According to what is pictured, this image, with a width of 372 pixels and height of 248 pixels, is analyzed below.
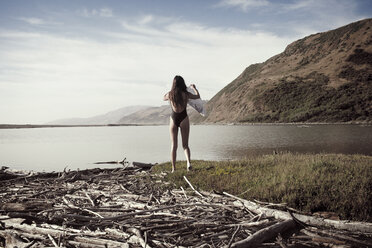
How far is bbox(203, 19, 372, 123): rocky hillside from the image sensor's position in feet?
293

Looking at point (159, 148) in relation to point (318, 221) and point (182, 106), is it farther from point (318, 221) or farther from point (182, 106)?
point (318, 221)

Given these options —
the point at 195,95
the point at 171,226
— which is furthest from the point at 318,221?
the point at 195,95

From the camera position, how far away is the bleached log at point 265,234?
145 inches

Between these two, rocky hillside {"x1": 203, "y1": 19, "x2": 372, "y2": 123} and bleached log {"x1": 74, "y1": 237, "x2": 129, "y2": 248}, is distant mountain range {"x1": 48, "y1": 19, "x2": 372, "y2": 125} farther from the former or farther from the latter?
bleached log {"x1": 74, "y1": 237, "x2": 129, "y2": 248}

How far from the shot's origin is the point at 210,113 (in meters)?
156

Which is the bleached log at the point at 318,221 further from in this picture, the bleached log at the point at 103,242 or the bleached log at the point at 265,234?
the bleached log at the point at 103,242

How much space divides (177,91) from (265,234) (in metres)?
5.41

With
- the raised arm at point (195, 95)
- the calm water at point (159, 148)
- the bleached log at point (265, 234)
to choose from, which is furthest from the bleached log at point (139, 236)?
the calm water at point (159, 148)

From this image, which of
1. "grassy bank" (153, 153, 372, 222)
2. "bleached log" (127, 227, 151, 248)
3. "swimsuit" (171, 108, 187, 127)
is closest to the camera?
"bleached log" (127, 227, 151, 248)

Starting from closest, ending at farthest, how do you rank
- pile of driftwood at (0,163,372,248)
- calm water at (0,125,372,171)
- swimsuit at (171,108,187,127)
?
pile of driftwood at (0,163,372,248) → swimsuit at (171,108,187,127) → calm water at (0,125,372,171)

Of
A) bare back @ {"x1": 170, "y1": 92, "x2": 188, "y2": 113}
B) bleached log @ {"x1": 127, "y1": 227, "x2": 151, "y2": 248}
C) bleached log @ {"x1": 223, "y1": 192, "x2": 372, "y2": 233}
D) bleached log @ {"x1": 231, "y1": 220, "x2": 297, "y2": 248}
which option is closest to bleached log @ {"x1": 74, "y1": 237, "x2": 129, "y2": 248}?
bleached log @ {"x1": 127, "y1": 227, "x2": 151, "y2": 248}

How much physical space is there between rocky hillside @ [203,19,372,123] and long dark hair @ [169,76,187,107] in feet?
293

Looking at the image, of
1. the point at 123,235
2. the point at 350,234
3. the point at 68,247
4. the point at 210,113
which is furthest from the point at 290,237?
the point at 210,113

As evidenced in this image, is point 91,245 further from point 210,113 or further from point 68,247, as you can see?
point 210,113
